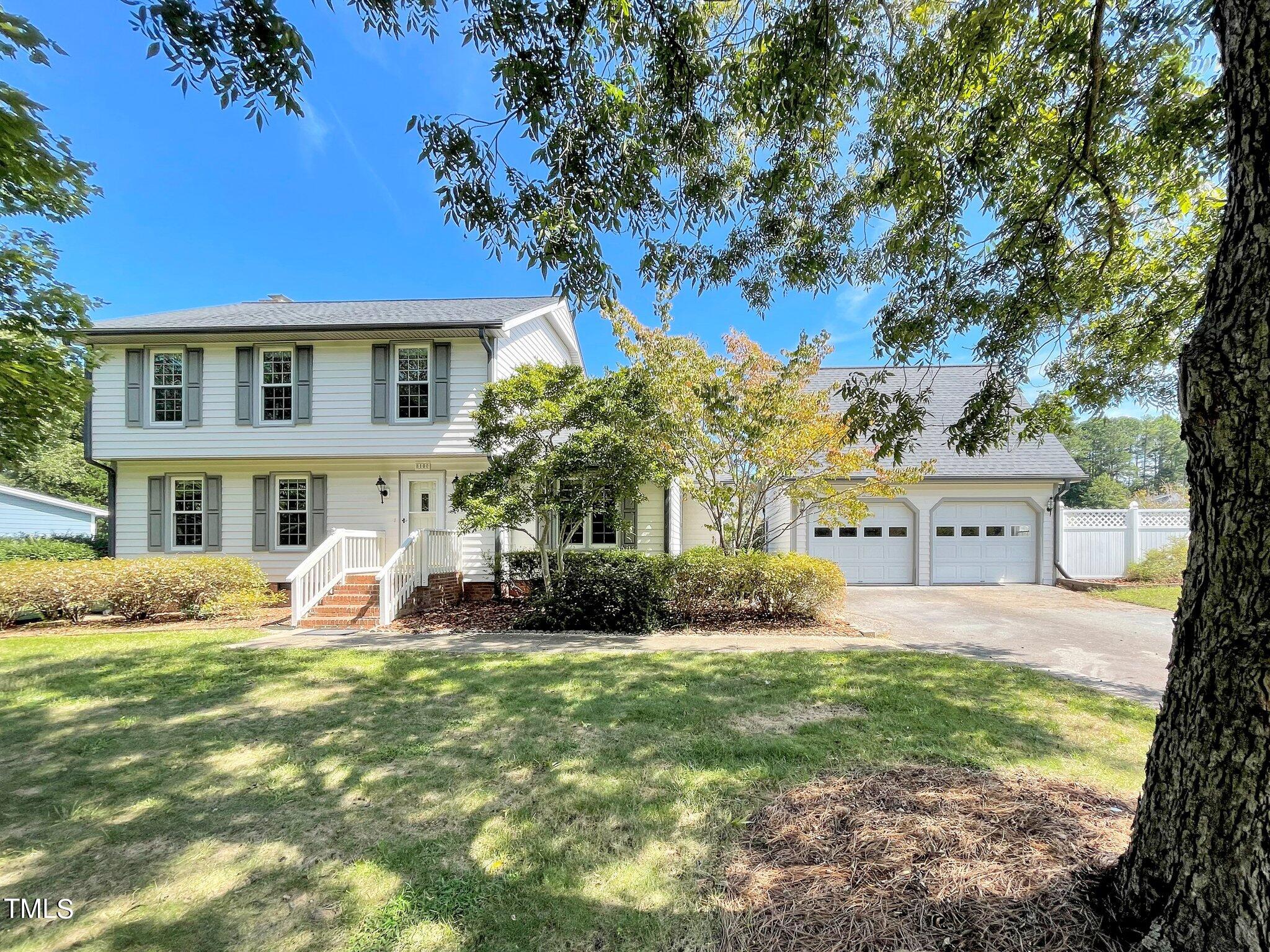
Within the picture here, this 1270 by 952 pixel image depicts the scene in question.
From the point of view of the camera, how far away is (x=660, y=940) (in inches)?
78.1

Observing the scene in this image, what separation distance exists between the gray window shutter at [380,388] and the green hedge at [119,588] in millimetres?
4130

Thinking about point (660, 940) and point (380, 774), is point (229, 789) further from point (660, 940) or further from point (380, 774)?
point (660, 940)

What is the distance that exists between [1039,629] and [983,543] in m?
6.13

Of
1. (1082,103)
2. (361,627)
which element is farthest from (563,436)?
(1082,103)

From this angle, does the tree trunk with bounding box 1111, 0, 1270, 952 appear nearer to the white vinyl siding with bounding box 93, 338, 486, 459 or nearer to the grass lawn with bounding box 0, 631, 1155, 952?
the grass lawn with bounding box 0, 631, 1155, 952

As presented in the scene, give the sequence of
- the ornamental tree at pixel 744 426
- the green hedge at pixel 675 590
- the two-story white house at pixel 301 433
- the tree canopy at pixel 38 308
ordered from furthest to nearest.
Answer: the two-story white house at pixel 301 433 < the ornamental tree at pixel 744 426 < the green hedge at pixel 675 590 < the tree canopy at pixel 38 308

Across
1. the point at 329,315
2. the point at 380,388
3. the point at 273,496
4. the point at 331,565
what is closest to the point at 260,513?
the point at 273,496

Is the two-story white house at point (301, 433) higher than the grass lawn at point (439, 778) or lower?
higher

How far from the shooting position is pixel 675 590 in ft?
28.1

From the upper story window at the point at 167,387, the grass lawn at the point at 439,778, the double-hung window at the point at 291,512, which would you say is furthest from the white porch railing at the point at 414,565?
the upper story window at the point at 167,387

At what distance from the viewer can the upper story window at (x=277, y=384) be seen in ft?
37.7

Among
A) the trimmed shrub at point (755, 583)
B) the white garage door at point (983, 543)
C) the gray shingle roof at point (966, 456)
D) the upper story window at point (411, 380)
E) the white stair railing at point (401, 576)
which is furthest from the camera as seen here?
the white garage door at point (983, 543)

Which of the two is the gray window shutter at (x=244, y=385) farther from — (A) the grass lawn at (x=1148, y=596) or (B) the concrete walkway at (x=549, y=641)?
(A) the grass lawn at (x=1148, y=596)

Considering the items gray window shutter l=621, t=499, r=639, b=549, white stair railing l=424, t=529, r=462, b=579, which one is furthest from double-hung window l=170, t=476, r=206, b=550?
gray window shutter l=621, t=499, r=639, b=549
